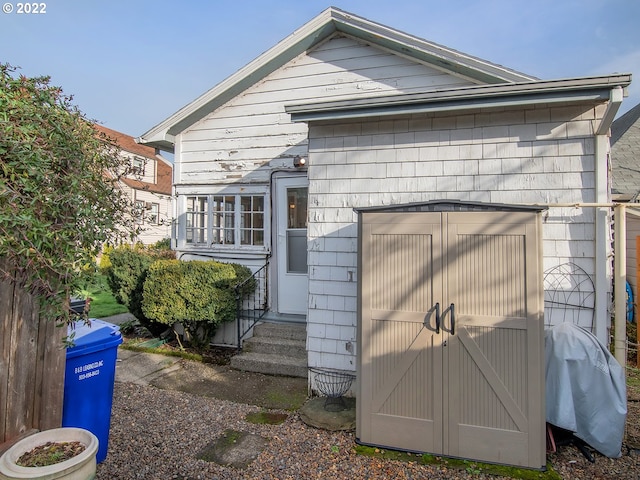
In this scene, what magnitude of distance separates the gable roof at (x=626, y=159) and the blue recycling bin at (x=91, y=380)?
900 cm

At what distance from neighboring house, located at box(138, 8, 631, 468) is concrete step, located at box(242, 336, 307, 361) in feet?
2.95

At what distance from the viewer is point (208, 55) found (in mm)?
10836

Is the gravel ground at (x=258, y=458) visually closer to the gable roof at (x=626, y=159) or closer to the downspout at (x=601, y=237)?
the downspout at (x=601, y=237)

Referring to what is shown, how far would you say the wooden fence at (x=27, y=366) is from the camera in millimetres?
2477

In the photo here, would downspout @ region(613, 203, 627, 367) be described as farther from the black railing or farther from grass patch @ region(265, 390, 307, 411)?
the black railing

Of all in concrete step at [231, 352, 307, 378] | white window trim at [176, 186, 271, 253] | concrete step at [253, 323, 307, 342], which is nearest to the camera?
concrete step at [231, 352, 307, 378]

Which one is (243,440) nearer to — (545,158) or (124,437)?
(124,437)

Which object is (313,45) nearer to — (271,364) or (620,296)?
(271,364)

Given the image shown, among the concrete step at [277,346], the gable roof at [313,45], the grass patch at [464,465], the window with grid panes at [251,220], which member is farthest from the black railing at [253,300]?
the grass patch at [464,465]

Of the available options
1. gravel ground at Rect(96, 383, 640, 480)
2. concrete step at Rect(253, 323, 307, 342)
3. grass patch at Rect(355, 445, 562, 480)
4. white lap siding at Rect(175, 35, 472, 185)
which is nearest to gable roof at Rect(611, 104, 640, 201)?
white lap siding at Rect(175, 35, 472, 185)

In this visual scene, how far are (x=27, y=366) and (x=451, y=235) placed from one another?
3418 millimetres

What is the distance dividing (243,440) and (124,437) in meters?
1.14

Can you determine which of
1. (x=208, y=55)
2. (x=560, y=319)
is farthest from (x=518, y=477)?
(x=208, y=55)

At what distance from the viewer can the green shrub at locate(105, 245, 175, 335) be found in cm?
674
